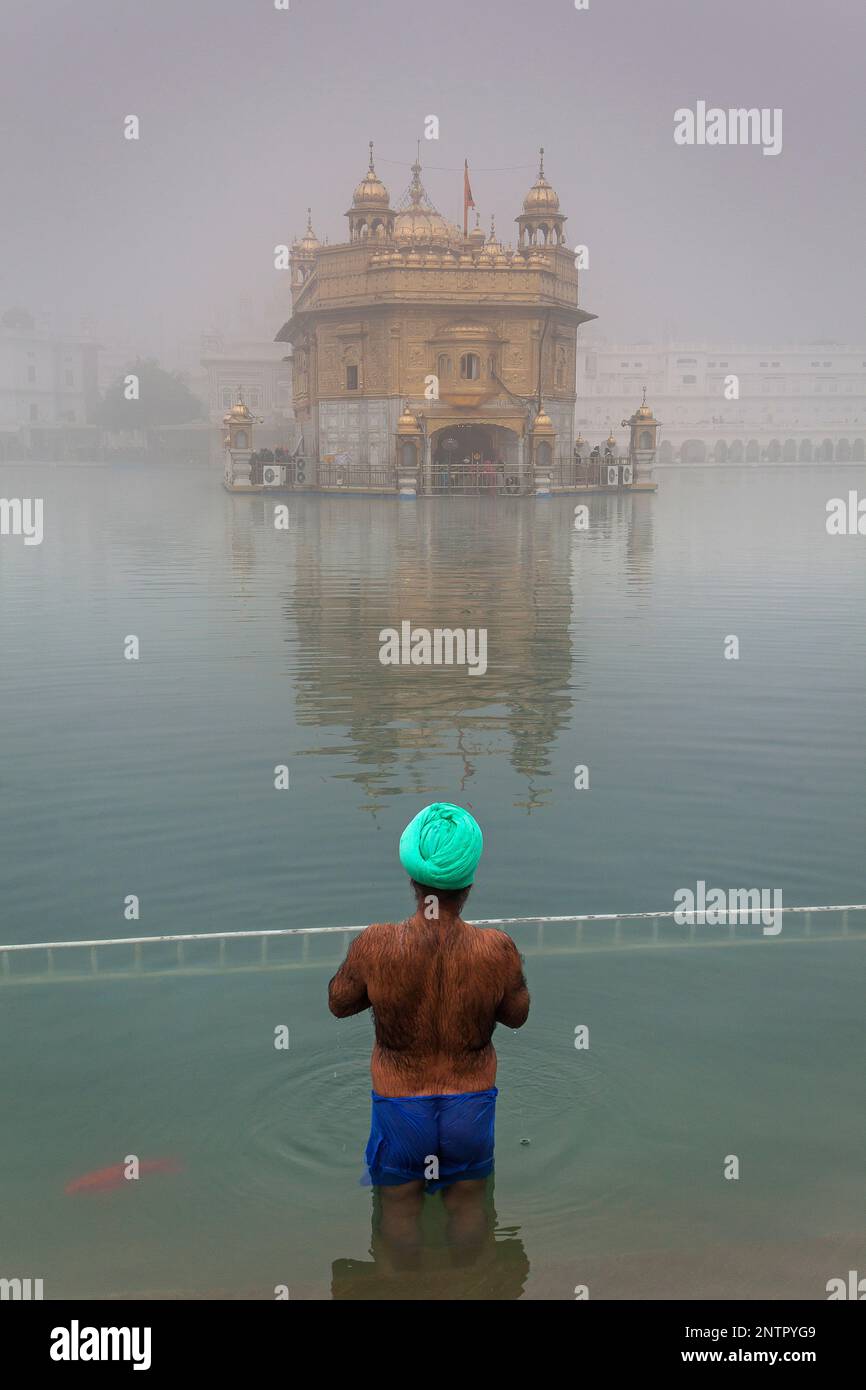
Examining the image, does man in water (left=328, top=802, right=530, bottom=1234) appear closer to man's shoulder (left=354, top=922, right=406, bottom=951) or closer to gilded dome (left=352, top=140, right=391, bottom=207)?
man's shoulder (left=354, top=922, right=406, bottom=951)

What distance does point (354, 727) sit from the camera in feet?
34.2

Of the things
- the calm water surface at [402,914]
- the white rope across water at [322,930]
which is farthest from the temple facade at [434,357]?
the white rope across water at [322,930]

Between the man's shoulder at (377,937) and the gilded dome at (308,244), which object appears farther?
the gilded dome at (308,244)

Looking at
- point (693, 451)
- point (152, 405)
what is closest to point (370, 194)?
point (152, 405)

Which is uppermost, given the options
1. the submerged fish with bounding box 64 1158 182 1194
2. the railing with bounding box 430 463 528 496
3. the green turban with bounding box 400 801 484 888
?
the railing with bounding box 430 463 528 496

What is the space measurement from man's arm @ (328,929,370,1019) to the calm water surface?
28.0 inches

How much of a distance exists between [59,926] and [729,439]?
128m

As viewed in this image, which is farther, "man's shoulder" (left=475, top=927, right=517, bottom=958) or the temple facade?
the temple facade

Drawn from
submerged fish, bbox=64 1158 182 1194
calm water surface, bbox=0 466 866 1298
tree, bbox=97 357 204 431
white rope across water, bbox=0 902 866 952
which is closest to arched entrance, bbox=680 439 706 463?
tree, bbox=97 357 204 431

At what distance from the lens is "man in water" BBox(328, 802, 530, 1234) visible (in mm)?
3473

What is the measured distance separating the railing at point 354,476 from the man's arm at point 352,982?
158 feet

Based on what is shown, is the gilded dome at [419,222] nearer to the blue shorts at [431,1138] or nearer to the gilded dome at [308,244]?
the gilded dome at [308,244]

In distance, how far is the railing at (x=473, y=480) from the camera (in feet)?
163
